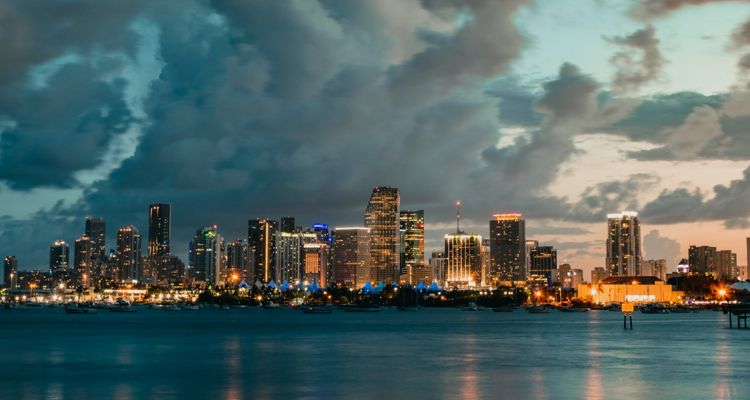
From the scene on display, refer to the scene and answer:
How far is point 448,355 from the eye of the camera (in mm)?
101062

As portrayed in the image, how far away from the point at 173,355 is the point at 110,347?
835 inches

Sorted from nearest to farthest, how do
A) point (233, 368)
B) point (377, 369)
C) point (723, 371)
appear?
1. point (723, 371)
2. point (377, 369)
3. point (233, 368)

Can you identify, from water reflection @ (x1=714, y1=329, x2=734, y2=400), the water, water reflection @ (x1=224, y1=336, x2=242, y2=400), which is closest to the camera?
water reflection @ (x1=714, y1=329, x2=734, y2=400)

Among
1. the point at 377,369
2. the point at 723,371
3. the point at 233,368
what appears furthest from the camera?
the point at 233,368

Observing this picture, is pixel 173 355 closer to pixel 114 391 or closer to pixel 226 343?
pixel 226 343

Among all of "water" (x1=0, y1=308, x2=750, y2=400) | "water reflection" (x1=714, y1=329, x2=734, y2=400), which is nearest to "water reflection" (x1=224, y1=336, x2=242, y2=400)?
"water" (x1=0, y1=308, x2=750, y2=400)

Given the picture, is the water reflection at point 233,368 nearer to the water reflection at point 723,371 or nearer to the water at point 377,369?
the water at point 377,369

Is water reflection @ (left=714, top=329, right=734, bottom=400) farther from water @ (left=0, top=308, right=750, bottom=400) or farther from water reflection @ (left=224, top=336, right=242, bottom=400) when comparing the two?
water reflection @ (left=224, top=336, right=242, bottom=400)

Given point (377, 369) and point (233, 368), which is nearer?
point (377, 369)

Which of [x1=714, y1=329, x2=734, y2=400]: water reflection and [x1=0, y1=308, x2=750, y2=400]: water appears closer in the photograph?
[x1=714, y1=329, x2=734, y2=400]: water reflection

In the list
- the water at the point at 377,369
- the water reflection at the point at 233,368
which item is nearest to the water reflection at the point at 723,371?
the water at the point at 377,369

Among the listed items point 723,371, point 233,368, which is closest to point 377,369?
point 233,368

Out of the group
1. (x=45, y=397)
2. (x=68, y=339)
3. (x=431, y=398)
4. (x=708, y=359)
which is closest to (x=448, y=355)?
(x=708, y=359)

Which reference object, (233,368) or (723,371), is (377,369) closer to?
(233,368)
